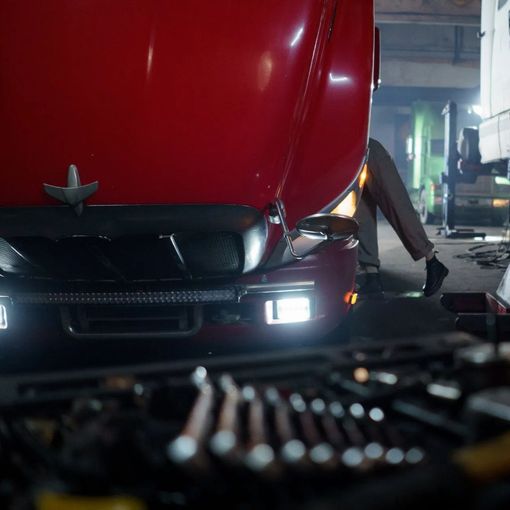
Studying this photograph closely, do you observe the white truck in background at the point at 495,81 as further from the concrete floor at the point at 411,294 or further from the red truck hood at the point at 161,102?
the red truck hood at the point at 161,102

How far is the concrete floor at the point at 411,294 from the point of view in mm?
3965

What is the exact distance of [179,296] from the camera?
255 cm

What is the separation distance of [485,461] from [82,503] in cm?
42

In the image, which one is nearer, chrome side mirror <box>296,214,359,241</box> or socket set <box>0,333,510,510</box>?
socket set <box>0,333,510,510</box>

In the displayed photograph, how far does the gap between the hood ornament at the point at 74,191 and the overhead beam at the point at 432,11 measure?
1577cm

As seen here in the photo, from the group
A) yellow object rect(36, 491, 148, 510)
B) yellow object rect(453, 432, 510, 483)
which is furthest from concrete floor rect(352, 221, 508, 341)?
yellow object rect(36, 491, 148, 510)

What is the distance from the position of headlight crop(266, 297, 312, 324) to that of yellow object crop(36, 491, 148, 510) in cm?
198

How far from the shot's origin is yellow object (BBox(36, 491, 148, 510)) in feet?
2.19

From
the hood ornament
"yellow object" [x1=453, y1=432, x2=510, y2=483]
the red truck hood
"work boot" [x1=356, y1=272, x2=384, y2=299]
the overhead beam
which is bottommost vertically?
"work boot" [x1=356, y1=272, x2=384, y2=299]

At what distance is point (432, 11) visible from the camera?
16.5 metres

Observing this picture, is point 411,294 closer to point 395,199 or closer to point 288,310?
point 395,199

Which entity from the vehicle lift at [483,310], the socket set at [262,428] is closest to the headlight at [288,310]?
the vehicle lift at [483,310]

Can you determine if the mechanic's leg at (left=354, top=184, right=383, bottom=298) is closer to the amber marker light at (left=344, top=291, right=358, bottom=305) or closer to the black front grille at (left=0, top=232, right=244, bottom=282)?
the amber marker light at (left=344, top=291, right=358, bottom=305)

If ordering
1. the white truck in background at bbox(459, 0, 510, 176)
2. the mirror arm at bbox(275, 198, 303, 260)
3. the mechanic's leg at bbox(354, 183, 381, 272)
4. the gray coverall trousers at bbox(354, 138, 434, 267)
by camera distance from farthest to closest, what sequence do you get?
the white truck in background at bbox(459, 0, 510, 176), the mechanic's leg at bbox(354, 183, 381, 272), the gray coverall trousers at bbox(354, 138, 434, 267), the mirror arm at bbox(275, 198, 303, 260)
